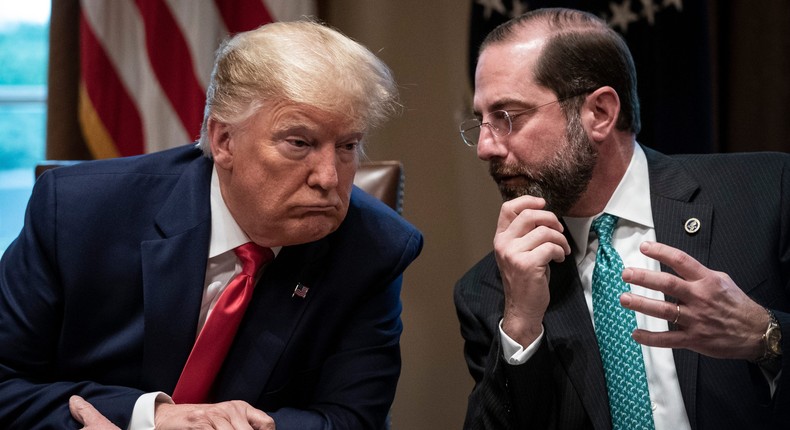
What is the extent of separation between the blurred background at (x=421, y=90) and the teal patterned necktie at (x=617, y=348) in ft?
3.65

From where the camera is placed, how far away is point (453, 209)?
3.52 m

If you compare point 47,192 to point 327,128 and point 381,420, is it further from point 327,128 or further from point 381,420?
point 381,420

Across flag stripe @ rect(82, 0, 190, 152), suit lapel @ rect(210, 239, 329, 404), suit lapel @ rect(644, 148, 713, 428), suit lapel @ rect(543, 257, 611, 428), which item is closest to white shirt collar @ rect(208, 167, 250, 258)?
suit lapel @ rect(210, 239, 329, 404)

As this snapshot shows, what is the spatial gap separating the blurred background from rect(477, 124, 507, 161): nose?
109 cm

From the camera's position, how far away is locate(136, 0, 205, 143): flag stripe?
325 centimetres

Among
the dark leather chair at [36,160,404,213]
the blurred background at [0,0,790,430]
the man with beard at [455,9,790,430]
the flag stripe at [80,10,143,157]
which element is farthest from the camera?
the flag stripe at [80,10,143,157]

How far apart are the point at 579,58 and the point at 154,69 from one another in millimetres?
1685

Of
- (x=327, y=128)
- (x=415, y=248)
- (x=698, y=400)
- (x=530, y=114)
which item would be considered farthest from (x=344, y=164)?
(x=698, y=400)

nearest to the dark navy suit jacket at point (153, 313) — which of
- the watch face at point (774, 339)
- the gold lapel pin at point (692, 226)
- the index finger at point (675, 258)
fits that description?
the index finger at point (675, 258)

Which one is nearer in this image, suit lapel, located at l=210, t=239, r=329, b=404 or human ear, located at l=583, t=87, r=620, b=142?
suit lapel, located at l=210, t=239, r=329, b=404

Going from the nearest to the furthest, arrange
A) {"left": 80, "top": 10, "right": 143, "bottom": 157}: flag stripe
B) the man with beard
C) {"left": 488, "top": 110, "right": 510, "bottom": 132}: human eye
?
the man with beard, {"left": 488, "top": 110, "right": 510, "bottom": 132}: human eye, {"left": 80, "top": 10, "right": 143, "bottom": 157}: flag stripe

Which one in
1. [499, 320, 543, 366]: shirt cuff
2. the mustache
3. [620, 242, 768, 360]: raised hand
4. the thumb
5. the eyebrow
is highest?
the eyebrow

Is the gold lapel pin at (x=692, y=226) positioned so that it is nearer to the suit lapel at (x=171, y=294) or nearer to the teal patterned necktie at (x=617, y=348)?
the teal patterned necktie at (x=617, y=348)

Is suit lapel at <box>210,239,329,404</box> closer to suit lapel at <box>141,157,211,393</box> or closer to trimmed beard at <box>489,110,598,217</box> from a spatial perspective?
suit lapel at <box>141,157,211,393</box>
